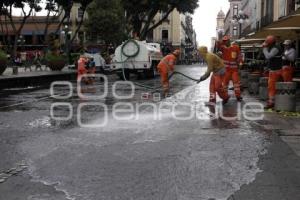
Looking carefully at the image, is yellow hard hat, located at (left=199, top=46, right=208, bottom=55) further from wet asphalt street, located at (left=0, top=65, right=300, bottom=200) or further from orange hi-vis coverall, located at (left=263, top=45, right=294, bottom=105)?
wet asphalt street, located at (left=0, top=65, right=300, bottom=200)

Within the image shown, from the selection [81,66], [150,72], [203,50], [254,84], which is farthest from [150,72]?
[203,50]

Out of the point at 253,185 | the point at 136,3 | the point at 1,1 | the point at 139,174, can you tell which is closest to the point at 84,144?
the point at 139,174

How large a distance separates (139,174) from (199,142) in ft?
7.80

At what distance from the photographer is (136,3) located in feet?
163

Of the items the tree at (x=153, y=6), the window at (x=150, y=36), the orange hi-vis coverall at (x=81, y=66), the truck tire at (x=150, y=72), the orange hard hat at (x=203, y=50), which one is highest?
the tree at (x=153, y=6)

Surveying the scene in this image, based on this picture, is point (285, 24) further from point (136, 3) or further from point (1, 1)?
point (136, 3)

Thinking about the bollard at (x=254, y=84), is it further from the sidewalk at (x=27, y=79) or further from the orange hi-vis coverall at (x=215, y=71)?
the sidewalk at (x=27, y=79)

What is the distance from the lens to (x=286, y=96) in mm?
12703

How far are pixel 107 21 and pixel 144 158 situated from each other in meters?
44.3

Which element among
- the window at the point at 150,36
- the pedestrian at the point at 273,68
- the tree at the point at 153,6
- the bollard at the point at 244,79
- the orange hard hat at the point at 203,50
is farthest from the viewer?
the window at the point at 150,36

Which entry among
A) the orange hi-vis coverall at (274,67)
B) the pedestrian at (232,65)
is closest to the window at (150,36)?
the pedestrian at (232,65)

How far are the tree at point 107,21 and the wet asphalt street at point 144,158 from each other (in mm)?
38129

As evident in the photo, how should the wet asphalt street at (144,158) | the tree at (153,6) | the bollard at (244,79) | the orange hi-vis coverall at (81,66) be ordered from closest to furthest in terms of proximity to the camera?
the wet asphalt street at (144,158), the bollard at (244,79), the orange hi-vis coverall at (81,66), the tree at (153,6)

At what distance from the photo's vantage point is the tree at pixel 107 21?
50.1m
